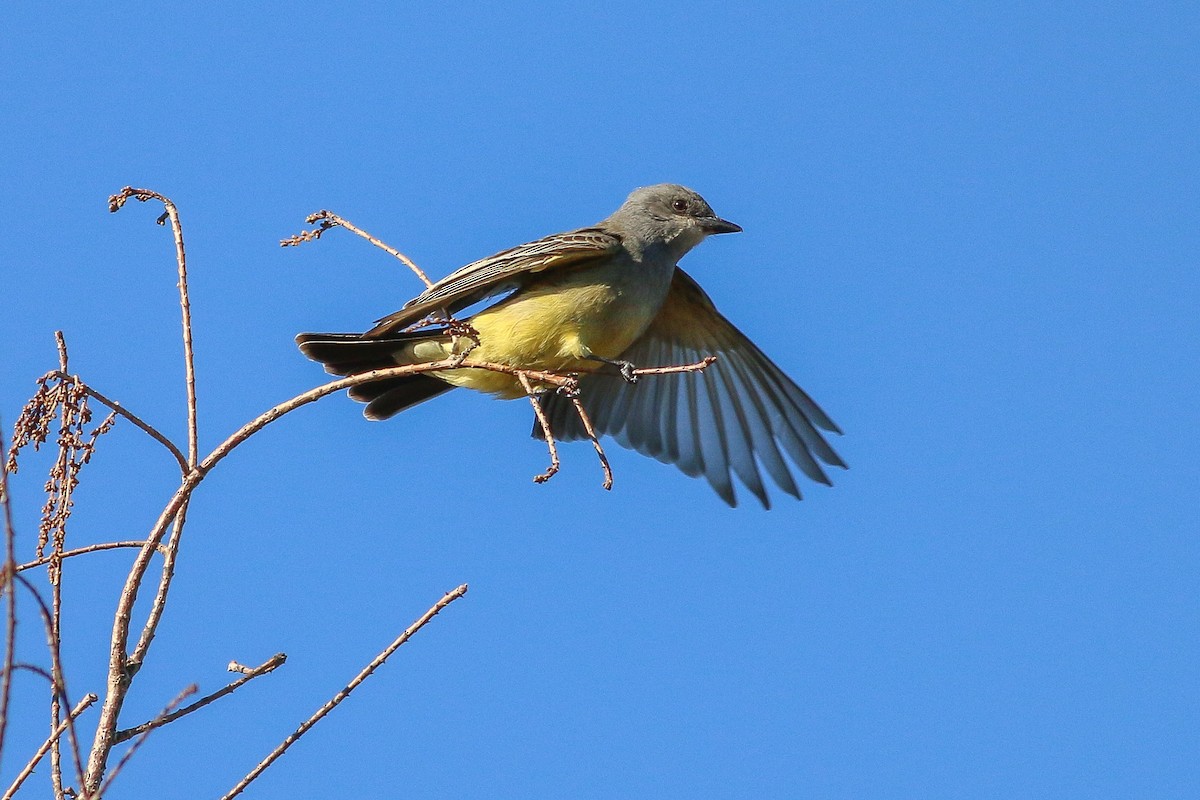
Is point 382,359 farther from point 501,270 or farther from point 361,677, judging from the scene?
point 361,677

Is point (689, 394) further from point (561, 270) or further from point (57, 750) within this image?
point (57, 750)

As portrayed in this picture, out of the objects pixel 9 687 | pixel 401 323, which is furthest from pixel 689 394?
pixel 9 687

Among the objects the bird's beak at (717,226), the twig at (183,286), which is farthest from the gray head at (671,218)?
the twig at (183,286)

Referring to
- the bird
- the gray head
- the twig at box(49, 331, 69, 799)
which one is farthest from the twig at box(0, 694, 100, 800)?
the gray head

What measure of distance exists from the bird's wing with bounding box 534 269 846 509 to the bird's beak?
51 cm

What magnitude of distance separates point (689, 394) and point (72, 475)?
5395 millimetres

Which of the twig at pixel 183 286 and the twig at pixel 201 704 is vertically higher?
the twig at pixel 183 286

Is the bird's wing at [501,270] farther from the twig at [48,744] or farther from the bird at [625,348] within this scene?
the twig at [48,744]

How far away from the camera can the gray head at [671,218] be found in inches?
264

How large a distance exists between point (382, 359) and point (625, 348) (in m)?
1.19

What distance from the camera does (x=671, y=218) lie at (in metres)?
6.83

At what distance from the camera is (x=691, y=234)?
6867mm

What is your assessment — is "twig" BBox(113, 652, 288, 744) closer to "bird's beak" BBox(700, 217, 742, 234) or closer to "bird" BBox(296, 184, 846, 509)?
"bird" BBox(296, 184, 846, 509)

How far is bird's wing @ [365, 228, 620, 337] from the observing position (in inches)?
228
